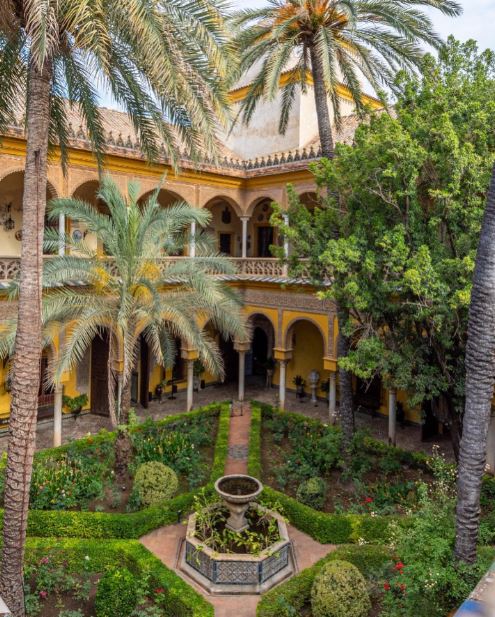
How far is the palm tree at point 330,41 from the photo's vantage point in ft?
34.3

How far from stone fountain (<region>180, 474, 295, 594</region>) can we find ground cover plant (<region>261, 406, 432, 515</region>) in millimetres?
1753

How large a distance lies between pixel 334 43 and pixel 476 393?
842cm

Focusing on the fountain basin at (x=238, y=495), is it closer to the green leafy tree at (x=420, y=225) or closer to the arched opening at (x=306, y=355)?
the green leafy tree at (x=420, y=225)

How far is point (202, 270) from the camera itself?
35.4ft

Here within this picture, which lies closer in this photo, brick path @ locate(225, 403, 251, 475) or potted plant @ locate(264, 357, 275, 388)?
brick path @ locate(225, 403, 251, 475)

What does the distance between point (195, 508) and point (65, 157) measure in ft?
22.2

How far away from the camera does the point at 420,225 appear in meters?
8.97

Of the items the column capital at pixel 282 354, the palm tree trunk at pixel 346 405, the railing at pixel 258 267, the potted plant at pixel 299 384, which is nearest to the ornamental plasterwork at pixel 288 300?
the railing at pixel 258 267

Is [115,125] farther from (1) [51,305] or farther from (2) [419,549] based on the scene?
(2) [419,549]

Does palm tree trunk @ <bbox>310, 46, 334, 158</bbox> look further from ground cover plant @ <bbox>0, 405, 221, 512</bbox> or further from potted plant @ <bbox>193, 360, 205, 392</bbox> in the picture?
potted plant @ <bbox>193, 360, 205, 392</bbox>

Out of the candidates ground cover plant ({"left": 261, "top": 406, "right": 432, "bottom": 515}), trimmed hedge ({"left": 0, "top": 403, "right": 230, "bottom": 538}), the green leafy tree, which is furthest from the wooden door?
the green leafy tree

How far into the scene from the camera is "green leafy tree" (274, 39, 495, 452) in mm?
8312

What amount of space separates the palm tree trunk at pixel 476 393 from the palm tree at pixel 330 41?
231 inches

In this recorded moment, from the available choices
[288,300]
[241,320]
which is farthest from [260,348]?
[241,320]
